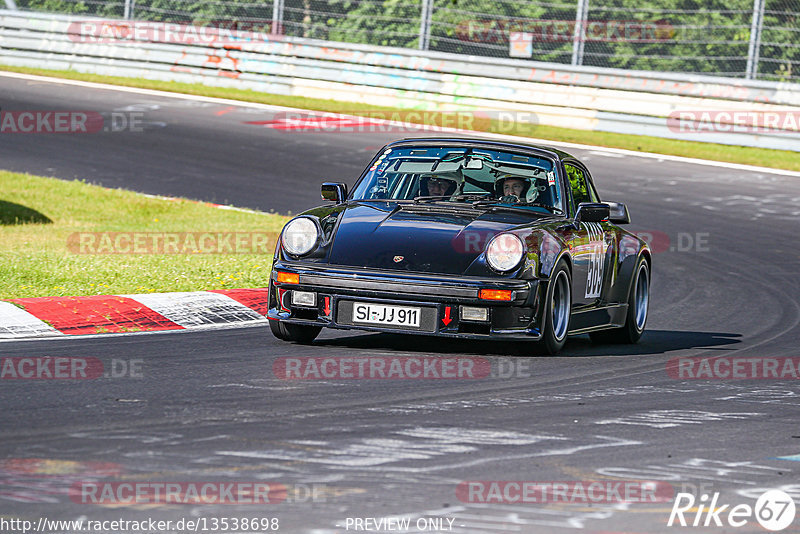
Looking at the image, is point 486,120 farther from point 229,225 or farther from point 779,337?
point 779,337

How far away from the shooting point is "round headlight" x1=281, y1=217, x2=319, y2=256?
8.04 metres

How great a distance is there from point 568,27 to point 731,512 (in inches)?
695

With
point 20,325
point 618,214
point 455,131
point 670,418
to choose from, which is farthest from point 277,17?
point 670,418

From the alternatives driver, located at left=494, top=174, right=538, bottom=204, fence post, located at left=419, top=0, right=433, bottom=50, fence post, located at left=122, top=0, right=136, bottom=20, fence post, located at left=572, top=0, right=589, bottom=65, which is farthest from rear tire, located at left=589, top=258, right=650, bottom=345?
fence post, located at left=122, top=0, right=136, bottom=20

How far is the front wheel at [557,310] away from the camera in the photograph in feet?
26.1

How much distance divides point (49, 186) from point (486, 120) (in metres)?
8.36

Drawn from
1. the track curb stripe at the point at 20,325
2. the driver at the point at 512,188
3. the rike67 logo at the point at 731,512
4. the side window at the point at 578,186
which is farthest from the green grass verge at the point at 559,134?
the rike67 logo at the point at 731,512

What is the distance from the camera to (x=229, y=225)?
14094 millimetres

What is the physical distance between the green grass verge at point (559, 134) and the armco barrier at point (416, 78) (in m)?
0.17

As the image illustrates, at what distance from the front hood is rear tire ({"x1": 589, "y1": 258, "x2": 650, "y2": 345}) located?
176cm

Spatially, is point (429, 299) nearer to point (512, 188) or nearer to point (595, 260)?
point (512, 188)

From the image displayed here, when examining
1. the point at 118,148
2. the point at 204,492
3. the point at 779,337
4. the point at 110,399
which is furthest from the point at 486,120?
the point at 204,492

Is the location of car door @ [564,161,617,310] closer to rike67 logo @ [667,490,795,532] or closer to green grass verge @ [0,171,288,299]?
green grass verge @ [0,171,288,299]

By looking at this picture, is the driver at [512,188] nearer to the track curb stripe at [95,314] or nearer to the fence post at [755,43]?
the track curb stripe at [95,314]
